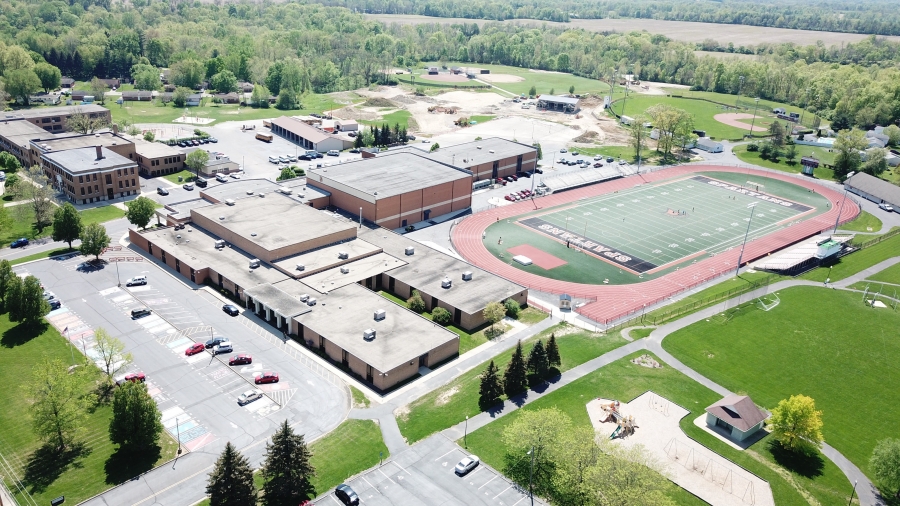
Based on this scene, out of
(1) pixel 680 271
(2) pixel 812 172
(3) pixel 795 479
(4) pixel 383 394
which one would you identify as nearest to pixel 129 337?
(4) pixel 383 394

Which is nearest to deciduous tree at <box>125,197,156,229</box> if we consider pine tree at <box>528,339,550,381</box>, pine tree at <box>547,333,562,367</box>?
pine tree at <box>528,339,550,381</box>

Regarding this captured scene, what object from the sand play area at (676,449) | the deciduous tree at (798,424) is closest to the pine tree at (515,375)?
the sand play area at (676,449)

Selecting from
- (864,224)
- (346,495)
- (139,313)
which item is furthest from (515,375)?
(864,224)

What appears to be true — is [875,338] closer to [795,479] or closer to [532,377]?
[795,479]

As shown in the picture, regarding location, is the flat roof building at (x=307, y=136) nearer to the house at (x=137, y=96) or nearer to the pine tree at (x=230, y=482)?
the house at (x=137, y=96)

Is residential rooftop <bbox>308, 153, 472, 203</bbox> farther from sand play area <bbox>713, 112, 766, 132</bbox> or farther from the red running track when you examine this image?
sand play area <bbox>713, 112, 766, 132</bbox>
